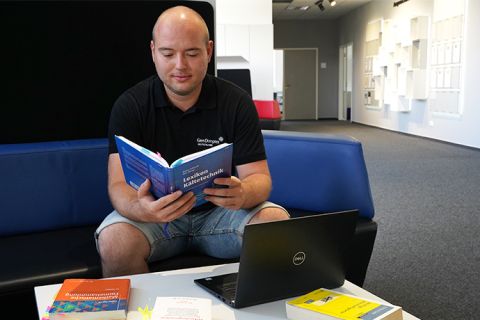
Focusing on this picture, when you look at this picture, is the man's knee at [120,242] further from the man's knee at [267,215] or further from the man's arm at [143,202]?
the man's knee at [267,215]

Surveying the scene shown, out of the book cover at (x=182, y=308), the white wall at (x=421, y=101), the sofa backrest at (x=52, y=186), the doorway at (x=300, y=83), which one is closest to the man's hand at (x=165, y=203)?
the book cover at (x=182, y=308)

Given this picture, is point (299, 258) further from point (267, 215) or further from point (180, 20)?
point (180, 20)

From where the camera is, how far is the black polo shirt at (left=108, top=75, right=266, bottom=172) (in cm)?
172

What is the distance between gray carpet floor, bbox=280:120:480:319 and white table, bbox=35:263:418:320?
3.44ft

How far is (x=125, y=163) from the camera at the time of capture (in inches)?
53.4

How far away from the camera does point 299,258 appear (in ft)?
3.83

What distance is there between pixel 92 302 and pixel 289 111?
41.9 ft

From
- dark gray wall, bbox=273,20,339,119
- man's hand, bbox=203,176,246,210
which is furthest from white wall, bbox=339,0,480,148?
man's hand, bbox=203,176,246,210

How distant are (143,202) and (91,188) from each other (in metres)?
0.74

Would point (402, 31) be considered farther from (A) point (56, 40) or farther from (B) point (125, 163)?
(B) point (125, 163)

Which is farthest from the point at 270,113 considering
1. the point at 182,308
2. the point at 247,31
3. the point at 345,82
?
the point at 182,308

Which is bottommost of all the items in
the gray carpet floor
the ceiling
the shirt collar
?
the gray carpet floor

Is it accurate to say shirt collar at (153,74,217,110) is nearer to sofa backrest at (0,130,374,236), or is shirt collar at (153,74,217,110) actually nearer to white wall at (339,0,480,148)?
sofa backrest at (0,130,374,236)

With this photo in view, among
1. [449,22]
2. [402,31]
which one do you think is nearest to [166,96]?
[449,22]
